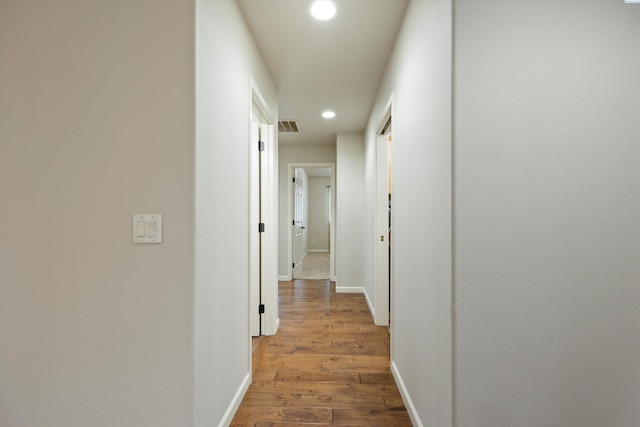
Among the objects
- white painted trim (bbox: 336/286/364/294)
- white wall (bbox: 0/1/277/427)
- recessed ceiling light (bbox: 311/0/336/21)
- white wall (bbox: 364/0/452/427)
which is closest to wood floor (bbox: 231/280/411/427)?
white wall (bbox: 364/0/452/427)

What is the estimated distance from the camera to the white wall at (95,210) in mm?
1271

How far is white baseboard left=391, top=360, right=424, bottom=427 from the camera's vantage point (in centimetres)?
167

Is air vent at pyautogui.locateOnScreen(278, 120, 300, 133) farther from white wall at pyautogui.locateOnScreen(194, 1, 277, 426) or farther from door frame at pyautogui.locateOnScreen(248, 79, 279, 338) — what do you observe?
white wall at pyautogui.locateOnScreen(194, 1, 277, 426)

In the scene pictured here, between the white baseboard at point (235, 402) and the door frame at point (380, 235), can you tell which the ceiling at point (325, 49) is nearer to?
the door frame at point (380, 235)

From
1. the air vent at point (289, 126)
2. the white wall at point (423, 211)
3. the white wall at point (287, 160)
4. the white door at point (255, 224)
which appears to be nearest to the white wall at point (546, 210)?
the white wall at point (423, 211)

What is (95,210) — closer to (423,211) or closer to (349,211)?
(423,211)

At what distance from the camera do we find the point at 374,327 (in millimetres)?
3318

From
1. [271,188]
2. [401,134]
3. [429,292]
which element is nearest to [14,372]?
[429,292]

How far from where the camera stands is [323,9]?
1874mm

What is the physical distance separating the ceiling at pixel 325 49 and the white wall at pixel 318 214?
634 centimetres

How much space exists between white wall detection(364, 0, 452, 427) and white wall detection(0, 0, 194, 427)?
1.05m

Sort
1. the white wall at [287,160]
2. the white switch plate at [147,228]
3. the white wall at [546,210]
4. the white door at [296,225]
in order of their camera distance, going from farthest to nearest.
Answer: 1. the white door at [296,225]
2. the white wall at [287,160]
3. the white switch plate at [147,228]
4. the white wall at [546,210]

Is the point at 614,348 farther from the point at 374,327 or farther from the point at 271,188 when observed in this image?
the point at 271,188

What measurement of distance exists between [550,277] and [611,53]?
900mm
